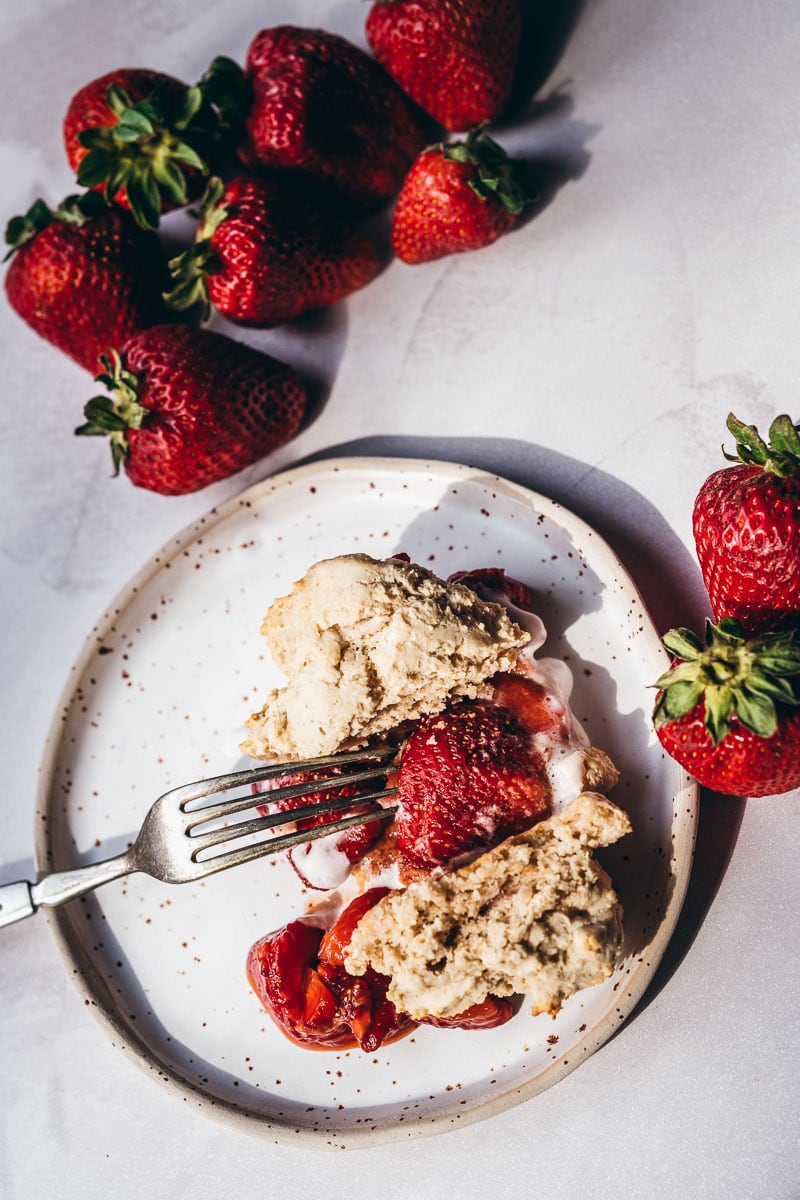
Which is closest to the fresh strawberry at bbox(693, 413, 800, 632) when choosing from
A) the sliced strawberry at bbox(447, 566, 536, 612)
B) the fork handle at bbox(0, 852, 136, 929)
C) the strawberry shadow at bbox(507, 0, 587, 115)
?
the sliced strawberry at bbox(447, 566, 536, 612)

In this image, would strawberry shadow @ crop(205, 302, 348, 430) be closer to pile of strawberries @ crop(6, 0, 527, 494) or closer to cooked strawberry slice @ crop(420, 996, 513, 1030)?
pile of strawberries @ crop(6, 0, 527, 494)

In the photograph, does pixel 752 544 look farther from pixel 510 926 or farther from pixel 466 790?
pixel 510 926

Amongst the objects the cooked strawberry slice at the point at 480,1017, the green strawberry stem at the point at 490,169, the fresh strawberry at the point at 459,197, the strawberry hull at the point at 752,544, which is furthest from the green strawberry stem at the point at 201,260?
the cooked strawberry slice at the point at 480,1017

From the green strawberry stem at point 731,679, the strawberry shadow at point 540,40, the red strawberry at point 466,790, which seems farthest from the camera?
the strawberry shadow at point 540,40

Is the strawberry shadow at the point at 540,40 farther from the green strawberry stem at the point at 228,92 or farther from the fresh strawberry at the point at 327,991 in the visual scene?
the fresh strawberry at the point at 327,991

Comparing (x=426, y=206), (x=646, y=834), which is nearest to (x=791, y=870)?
(x=646, y=834)

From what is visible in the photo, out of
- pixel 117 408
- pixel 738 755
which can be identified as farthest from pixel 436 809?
pixel 117 408
